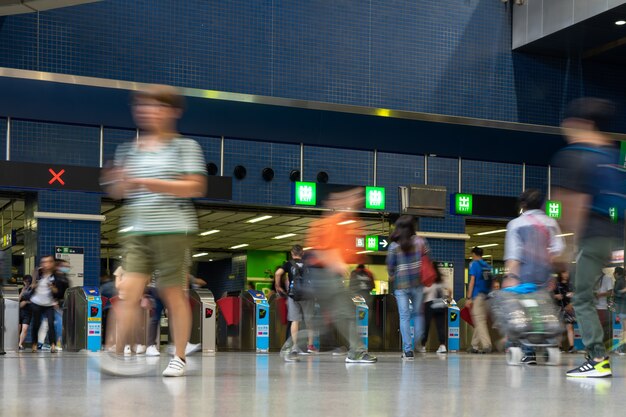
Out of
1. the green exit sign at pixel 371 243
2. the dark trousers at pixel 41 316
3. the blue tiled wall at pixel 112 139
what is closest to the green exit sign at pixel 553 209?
the green exit sign at pixel 371 243

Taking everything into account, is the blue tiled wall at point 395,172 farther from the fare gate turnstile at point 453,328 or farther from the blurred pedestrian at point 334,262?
the blurred pedestrian at point 334,262

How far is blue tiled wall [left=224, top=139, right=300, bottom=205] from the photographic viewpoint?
57.5 feet

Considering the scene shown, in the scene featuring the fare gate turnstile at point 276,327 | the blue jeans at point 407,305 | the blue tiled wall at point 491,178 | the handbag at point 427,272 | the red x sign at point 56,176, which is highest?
the blue tiled wall at point 491,178

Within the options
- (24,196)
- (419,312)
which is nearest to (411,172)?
(24,196)

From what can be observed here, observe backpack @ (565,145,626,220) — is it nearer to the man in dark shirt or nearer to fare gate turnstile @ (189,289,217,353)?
the man in dark shirt

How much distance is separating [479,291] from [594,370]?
7.47 meters

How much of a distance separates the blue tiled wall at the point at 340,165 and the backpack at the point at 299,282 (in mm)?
5412

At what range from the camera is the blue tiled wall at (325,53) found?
54.8ft

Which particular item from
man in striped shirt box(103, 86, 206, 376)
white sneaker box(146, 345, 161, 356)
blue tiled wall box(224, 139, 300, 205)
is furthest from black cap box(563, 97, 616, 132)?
blue tiled wall box(224, 139, 300, 205)

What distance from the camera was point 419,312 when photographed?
10.1 meters

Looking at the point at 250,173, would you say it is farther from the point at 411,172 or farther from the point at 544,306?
the point at 544,306

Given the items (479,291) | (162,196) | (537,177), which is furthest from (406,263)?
(537,177)

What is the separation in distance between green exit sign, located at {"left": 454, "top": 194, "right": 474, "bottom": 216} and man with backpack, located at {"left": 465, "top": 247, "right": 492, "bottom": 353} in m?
2.44

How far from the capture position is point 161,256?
17.1 feet
